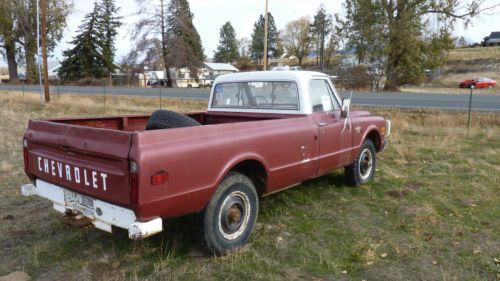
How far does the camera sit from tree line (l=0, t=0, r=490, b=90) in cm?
2900

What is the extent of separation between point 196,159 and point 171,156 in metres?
0.25

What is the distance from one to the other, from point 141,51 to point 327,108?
137ft

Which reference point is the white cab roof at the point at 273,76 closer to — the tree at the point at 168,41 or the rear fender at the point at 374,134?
the rear fender at the point at 374,134

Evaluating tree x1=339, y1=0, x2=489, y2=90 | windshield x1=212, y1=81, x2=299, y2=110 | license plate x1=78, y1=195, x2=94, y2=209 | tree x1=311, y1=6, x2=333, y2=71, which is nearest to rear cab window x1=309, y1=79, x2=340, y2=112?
windshield x1=212, y1=81, x2=299, y2=110

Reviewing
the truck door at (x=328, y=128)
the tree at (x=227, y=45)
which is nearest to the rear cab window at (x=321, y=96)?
the truck door at (x=328, y=128)

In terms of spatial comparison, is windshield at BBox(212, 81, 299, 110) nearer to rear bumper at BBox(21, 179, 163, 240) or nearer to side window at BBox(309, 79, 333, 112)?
side window at BBox(309, 79, 333, 112)

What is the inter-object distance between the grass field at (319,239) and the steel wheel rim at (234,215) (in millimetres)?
213

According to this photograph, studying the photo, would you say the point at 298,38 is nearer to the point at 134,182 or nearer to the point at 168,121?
the point at 168,121

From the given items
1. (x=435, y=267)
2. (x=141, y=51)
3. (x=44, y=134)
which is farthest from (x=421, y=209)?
(x=141, y=51)

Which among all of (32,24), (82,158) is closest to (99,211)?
(82,158)

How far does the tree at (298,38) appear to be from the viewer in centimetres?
8606

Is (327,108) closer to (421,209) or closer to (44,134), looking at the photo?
(421,209)

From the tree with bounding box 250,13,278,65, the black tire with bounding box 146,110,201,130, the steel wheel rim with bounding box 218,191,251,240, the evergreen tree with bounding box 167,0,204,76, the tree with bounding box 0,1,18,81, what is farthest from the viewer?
the tree with bounding box 250,13,278,65

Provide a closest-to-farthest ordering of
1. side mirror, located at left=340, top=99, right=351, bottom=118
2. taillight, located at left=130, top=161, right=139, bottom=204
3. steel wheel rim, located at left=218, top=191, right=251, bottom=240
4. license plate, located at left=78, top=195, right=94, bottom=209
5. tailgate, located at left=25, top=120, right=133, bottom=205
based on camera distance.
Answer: taillight, located at left=130, top=161, right=139, bottom=204
tailgate, located at left=25, top=120, right=133, bottom=205
license plate, located at left=78, top=195, right=94, bottom=209
steel wheel rim, located at left=218, top=191, right=251, bottom=240
side mirror, located at left=340, top=99, right=351, bottom=118
